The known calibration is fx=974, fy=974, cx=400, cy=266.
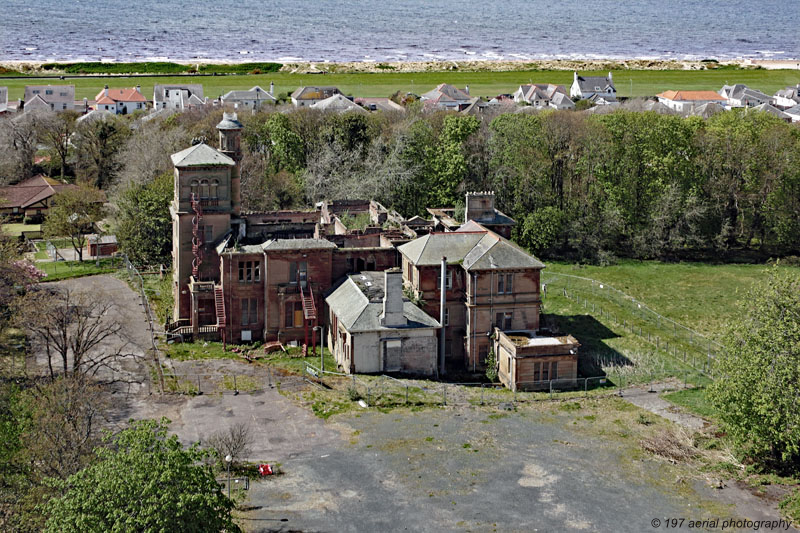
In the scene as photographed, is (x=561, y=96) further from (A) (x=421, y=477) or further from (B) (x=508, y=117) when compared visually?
(A) (x=421, y=477)

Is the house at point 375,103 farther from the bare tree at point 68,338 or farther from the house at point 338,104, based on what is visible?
the bare tree at point 68,338

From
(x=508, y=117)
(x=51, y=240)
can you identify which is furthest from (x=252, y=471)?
(x=508, y=117)

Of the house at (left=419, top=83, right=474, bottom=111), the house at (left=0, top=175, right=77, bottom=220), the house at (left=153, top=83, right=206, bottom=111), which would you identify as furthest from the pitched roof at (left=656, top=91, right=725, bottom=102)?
the house at (left=0, top=175, right=77, bottom=220)

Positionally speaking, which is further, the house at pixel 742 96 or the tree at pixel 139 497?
the house at pixel 742 96

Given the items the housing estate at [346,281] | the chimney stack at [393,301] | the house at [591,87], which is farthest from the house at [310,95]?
the chimney stack at [393,301]

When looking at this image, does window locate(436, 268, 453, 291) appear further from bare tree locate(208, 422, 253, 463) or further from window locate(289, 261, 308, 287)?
bare tree locate(208, 422, 253, 463)

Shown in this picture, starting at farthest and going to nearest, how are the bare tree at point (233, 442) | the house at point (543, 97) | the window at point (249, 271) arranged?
the house at point (543, 97)
the window at point (249, 271)
the bare tree at point (233, 442)
